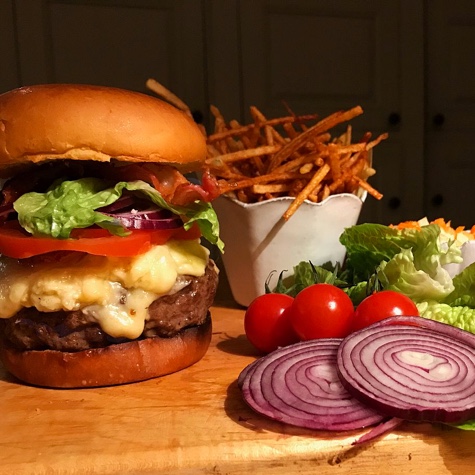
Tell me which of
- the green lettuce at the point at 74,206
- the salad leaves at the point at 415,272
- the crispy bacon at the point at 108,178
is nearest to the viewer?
the green lettuce at the point at 74,206

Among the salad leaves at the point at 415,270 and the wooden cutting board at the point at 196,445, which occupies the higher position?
the salad leaves at the point at 415,270

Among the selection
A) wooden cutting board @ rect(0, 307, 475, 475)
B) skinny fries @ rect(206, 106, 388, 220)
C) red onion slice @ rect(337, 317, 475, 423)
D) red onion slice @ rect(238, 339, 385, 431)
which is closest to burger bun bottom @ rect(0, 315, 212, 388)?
wooden cutting board @ rect(0, 307, 475, 475)

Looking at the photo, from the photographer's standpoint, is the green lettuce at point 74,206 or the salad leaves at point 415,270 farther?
the salad leaves at point 415,270


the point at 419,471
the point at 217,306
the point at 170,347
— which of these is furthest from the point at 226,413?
the point at 217,306

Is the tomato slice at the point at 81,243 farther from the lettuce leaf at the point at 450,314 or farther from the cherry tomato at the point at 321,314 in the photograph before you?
the lettuce leaf at the point at 450,314

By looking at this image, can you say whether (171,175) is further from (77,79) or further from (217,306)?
(77,79)

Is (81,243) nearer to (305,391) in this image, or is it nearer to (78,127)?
(78,127)

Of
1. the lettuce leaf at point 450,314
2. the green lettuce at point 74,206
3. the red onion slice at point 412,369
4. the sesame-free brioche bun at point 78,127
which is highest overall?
the sesame-free brioche bun at point 78,127

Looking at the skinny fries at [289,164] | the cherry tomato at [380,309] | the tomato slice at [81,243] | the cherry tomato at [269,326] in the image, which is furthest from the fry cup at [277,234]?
the tomato slice at [81,243]
